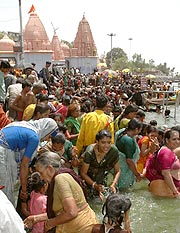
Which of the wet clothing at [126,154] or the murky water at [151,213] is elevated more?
the wet clothing at [126,154]

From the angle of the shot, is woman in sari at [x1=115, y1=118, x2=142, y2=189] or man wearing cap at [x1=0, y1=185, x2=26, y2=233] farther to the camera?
woman in sari at [x1=115, y1=118, x2=142, y2=189]

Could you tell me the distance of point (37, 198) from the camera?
402 centimetres

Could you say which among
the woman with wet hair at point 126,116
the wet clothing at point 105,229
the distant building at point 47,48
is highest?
the distant building at point 47,48

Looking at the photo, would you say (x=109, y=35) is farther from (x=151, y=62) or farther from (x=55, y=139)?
(x=55, y=139)

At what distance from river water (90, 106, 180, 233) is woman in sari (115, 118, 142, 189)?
0.81 feet

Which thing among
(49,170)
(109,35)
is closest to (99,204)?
(49,170)

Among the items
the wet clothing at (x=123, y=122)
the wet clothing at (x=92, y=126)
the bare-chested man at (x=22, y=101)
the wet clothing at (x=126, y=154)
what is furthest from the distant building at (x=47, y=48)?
the wet clothing at (x=126, y=154)

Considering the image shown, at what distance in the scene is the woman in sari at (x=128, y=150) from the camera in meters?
5.47

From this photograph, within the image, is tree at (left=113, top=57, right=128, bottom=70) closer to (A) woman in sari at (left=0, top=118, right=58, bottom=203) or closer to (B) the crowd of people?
(B) the crowd of people

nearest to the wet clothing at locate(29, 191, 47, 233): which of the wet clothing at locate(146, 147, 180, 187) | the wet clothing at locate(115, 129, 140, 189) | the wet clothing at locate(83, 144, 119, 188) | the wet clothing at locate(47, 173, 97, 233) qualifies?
the wet clothing at locate(47, 173, 97, 233)

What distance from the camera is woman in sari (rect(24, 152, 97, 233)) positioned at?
308 centimetres

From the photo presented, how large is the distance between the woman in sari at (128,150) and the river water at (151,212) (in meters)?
0.25

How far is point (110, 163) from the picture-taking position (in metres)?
5.01

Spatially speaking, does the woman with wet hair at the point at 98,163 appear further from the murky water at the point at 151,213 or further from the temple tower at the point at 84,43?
the temple tower at the point at 84,43
